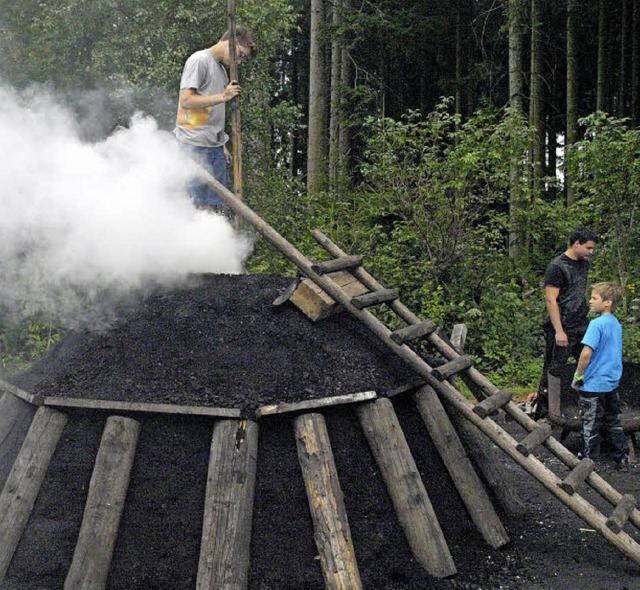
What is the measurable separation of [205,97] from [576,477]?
407cm

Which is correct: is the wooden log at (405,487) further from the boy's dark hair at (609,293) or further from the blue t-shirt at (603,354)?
the boy's dark hair at (609,293)

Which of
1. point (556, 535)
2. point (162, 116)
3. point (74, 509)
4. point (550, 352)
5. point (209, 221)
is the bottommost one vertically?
point (556, 535)

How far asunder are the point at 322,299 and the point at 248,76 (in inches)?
398

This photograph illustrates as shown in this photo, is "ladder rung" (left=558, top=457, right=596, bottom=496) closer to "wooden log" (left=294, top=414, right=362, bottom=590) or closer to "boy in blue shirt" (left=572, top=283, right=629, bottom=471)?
"wooden log" (left=294, top=414, right=362, bottom=590)

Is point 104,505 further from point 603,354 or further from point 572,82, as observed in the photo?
point 572,82

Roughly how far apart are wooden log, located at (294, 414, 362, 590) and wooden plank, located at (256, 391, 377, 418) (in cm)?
8

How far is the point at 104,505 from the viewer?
4.57m

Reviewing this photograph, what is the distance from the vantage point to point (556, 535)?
217 inches

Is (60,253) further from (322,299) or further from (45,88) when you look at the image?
(45,88)

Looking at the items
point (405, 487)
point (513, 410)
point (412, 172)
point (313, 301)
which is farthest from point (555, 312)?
point (412, 172)

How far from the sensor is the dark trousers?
24.8 ft

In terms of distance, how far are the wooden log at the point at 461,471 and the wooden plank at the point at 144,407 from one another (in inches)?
53.7

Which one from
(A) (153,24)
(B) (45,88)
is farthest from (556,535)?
(B) (45,88)

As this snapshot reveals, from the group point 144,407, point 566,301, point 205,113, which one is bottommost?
point 144,407
